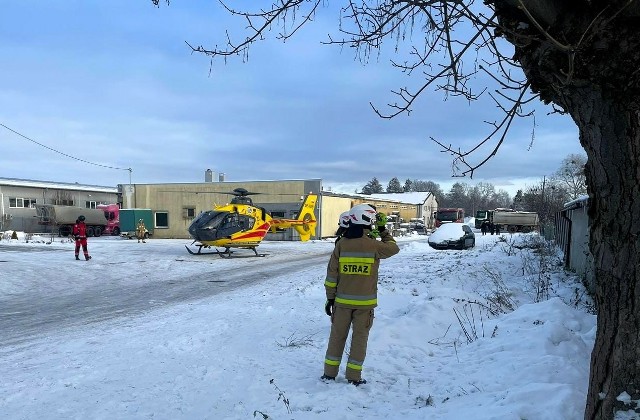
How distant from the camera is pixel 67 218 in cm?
4194

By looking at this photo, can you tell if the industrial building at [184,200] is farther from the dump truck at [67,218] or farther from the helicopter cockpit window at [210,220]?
the helicopter cockpit window at [210,220]

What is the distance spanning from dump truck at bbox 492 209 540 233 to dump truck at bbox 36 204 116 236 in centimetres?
4046

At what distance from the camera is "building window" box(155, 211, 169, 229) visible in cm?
3878

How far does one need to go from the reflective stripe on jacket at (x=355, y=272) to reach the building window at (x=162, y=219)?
35.9 m

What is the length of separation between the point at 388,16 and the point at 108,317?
26.6 feet

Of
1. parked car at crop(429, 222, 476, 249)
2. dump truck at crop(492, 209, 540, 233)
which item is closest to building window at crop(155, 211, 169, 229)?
parked car at crop(429, 222, 476, 249)

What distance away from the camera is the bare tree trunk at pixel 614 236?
8.38ft

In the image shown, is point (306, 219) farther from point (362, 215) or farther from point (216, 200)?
point (362, 215)

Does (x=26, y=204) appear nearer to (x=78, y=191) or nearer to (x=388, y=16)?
(x=78, y=191)

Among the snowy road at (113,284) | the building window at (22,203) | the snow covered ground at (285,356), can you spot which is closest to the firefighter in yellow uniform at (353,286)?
the snow covered ground at (285,356)

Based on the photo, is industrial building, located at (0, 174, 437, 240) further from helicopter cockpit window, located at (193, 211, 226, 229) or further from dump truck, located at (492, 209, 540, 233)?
dump truck, located at (492, 209, 540, 233)

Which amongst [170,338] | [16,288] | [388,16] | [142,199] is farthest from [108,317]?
[142,199]

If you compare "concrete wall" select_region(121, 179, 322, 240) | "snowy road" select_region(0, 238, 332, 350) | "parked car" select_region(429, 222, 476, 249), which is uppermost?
"concrete wall" select_region(121, 179, 322, 240)

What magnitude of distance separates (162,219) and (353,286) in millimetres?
36393
